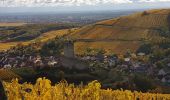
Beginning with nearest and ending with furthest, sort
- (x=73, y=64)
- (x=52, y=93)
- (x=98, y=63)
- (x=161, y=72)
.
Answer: (x=52, y=93) < (x=73, y=64) < (x=161, y=72) < (x=98, y=63)

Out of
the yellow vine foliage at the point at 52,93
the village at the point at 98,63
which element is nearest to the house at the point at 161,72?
the village at the point at 98,63

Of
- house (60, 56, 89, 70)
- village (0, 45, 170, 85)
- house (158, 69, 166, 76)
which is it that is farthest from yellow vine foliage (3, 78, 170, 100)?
house (158, 69, 166, 76)

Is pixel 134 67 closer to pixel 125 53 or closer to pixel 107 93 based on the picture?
pixel 125 53

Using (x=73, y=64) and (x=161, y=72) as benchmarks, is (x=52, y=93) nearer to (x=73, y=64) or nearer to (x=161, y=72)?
(x=73, y=64)

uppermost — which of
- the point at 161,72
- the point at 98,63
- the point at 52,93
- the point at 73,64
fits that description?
the point at 52,93

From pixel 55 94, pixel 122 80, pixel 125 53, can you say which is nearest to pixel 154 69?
pixel 125 53

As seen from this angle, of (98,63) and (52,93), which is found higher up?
(52,93)

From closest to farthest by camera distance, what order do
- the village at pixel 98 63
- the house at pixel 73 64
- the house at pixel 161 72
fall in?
the house at pixel 73 64 → the village at pixel 98 63 → the house at pixel 161 72

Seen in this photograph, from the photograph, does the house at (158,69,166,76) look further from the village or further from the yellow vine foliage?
the yellow vine foliage

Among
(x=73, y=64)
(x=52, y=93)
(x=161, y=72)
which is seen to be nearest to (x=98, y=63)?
(x=161, y=72)

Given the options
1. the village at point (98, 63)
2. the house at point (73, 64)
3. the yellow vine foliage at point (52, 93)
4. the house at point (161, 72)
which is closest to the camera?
the yellow vine foliage at point (52, 93)

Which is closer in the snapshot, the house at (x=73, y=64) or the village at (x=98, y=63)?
the house at (x=73, y=64)

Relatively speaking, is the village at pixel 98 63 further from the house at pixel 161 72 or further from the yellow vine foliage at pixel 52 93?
the yellow vine foliage at pixel 52 93
